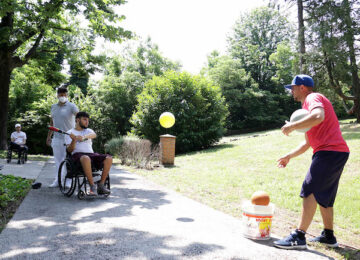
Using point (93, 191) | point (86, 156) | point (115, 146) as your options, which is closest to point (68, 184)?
point (93, 191)

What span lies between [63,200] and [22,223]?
1.48 m

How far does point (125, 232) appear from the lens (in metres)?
3.81

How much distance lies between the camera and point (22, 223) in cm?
404

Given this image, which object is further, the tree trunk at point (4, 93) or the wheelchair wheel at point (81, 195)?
the tree trunk at point (4, 93)

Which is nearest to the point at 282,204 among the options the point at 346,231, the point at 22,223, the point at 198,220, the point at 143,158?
the point at 346,231

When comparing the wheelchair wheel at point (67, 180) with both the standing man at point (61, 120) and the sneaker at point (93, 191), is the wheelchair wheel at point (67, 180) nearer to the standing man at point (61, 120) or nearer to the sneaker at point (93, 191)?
the sneaker at point (93, 191)

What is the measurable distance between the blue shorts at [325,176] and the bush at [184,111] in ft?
45.6

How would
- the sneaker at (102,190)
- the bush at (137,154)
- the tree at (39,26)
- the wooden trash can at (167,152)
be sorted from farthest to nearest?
the tree at (39,26) < the wooden trash can at (167,152) < the bush at (137,154) < the sneaker at (102,190)

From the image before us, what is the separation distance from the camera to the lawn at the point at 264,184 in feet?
16.3

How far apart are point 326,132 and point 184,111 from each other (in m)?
14.3

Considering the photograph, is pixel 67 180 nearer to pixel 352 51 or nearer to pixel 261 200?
pixel 261 200

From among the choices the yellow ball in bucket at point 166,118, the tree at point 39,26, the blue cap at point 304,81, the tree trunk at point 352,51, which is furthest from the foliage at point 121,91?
the blue cap at point 304,81

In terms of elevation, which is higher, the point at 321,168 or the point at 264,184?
the point at 321,168

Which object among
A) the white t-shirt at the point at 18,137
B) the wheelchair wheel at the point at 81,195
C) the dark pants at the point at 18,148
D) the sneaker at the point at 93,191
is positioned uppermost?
the white t-shirt at the point at 18,137
